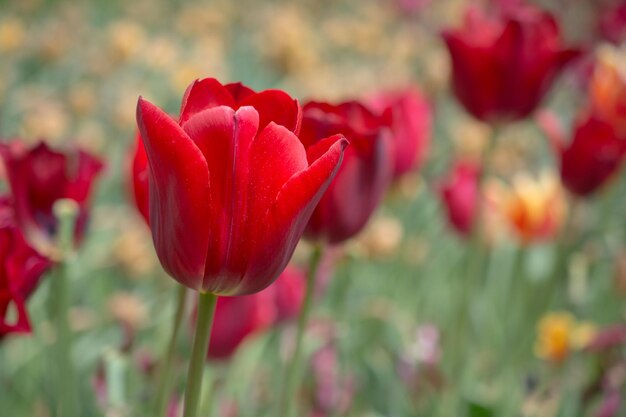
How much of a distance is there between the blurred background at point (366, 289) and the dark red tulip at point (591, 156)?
0.05 m

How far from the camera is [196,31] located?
2322mm

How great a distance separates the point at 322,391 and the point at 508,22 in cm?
42

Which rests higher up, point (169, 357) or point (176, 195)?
point (176, 195)

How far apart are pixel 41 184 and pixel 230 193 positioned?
262mm

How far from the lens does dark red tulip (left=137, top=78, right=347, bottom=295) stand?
365 mm

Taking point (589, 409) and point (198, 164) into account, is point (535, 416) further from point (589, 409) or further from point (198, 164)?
point (198, 164)

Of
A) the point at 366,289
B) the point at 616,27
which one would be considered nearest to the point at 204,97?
the point at 366,289

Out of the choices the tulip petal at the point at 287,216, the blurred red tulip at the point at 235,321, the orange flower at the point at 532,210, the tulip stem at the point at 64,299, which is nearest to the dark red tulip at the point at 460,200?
the orange flower at the point at 532,210


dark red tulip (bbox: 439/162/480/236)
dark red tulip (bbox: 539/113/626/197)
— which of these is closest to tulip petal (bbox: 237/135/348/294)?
dark red tulip (bbox: 539/113/626/197)

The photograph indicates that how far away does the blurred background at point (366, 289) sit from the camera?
90 centimetres

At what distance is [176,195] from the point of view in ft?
1.21

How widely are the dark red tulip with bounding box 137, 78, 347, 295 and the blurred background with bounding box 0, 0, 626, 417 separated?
0.71ft

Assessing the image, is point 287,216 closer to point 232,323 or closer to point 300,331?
point 300,331

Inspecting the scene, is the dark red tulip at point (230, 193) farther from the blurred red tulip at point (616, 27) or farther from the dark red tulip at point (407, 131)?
the blurred red tulip at point (616, 27)
